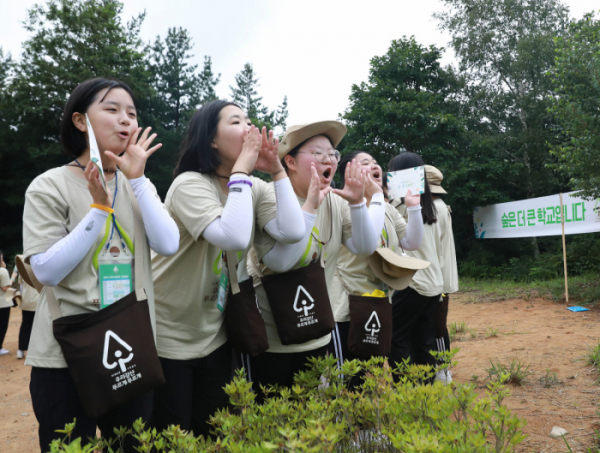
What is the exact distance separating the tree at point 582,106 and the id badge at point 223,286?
8.07 m

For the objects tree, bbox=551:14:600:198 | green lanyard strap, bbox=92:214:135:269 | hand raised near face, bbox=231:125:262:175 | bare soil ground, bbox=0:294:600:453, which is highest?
tree, bbox=551:14:600:198

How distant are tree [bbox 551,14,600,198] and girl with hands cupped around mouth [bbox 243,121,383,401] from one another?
7303 millimetres

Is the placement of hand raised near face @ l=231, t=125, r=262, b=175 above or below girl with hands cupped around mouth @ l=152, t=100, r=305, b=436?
above

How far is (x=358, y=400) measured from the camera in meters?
1.73

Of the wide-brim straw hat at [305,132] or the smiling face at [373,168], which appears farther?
the smiling face at [373,168]

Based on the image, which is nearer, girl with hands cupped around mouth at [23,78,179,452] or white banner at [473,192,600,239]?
girl with hands cupped around mouth at [23,78,179,452]

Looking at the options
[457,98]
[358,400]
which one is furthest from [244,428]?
[457,98]

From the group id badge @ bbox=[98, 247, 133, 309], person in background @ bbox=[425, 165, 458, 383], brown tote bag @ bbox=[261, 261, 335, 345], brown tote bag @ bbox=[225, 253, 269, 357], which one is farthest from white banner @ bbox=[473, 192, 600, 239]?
id badge @ bbox=[98, 247, 133, 309]

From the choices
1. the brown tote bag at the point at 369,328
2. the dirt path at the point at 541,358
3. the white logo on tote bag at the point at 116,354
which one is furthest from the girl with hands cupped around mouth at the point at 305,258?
the dirt path at the point at 541,358

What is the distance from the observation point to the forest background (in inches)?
645

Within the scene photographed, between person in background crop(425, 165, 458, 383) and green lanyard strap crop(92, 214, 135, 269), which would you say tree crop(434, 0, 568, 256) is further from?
green lanyard strap crop(92, 214, 135, 269)

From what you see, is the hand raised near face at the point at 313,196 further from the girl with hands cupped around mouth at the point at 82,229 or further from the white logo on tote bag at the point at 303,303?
the girl with hands cupped around mouth at the point at 82,229

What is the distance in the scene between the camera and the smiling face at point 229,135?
7.41ft

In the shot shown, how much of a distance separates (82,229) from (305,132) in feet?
4.48
